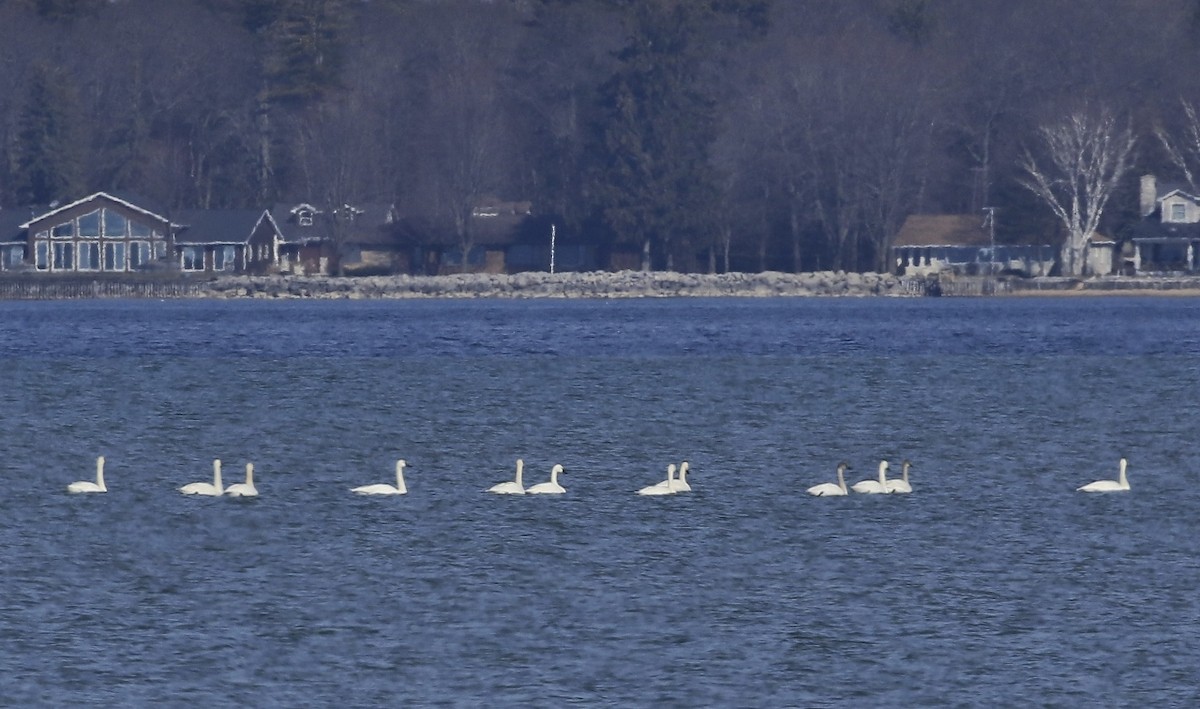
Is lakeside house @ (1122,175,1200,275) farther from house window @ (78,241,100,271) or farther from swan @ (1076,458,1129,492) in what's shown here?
swan @ (1076,458,1129,492)

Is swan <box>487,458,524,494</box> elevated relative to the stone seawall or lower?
lower

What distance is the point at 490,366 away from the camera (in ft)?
184

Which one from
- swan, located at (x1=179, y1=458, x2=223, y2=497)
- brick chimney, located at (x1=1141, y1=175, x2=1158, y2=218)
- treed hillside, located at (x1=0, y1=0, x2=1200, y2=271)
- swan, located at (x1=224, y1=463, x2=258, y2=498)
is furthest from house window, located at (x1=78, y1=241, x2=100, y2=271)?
swan, located at (x1=224, y1=463, x2=258, y2=498)

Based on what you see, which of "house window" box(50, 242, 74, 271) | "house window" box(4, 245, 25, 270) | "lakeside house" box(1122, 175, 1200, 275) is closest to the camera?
"lakeside house" box(1122, 175, 1200, 275)

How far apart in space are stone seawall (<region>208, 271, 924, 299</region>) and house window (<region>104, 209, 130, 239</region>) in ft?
17.8

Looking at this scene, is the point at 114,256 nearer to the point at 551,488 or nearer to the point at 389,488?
the point at 389,488

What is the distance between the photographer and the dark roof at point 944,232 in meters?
103

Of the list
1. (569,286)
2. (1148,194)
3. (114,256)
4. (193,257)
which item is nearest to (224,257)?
(193,257)

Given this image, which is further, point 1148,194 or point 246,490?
point 1148,194

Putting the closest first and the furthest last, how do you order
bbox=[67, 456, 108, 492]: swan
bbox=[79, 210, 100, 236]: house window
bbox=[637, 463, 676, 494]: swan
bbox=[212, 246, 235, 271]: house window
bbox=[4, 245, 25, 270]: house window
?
1. bbox=[637, 463, 676, 494]: swan
2. bbox=[67, 456, 108, 492]: swan
3. bbox=[79, 210, 100, 236]: house window
4. bbox=[4, 245, 25, 270]: house window
5. bbox=[212, 246, 235, 271]: house window

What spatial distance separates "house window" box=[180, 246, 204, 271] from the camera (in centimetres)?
11419

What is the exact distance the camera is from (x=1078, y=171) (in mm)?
94188

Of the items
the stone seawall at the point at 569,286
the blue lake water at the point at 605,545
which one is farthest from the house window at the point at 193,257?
the blue lake water at the point at 605,545

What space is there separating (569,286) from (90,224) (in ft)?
80.6
